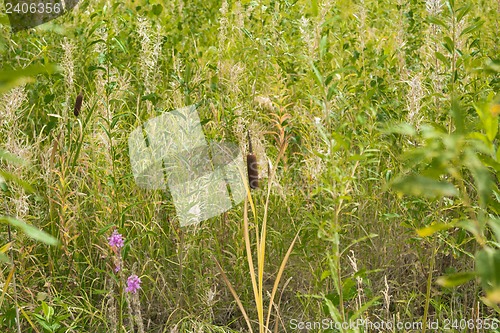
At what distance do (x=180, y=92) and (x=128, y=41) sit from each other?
808 mm

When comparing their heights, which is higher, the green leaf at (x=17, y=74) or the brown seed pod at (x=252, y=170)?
the green leaf at (x=17, y=74)

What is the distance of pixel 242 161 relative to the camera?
3.10 metres

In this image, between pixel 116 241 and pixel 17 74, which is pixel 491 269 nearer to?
pixel 17 74

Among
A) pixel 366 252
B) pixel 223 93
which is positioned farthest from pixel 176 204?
pixel 223 93

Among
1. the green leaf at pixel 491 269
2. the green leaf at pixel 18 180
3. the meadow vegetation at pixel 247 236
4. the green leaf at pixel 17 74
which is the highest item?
the green leaf at pixel 17 74

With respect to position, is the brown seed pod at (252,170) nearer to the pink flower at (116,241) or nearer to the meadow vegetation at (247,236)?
the meadow vegetation at (247,236)

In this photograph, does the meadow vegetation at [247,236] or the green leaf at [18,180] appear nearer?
the green leaf at [18,180]

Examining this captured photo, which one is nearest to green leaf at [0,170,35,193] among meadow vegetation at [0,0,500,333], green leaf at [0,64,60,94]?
green leaf at [0,64,60,94]

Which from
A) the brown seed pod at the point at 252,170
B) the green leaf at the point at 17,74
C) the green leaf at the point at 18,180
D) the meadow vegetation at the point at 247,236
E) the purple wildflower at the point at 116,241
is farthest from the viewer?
the brown seed pod at the point at 252,170

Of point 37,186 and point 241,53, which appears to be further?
point 241,53

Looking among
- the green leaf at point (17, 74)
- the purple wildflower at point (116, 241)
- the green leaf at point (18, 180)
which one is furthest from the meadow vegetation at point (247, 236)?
the green leaf at point (17, 74)

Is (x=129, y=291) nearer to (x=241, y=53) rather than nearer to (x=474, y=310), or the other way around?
(x=474, y=310)

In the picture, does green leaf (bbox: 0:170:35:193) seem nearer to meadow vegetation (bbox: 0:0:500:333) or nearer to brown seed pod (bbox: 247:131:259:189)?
meadow vegetation (bbox: 0:0:500:333)

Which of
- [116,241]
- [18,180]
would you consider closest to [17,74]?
[18,180]
